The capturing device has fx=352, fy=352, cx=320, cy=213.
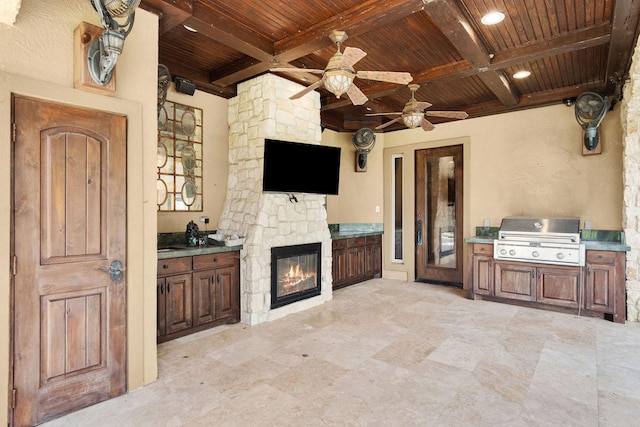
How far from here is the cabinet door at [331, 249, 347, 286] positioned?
5795 mm

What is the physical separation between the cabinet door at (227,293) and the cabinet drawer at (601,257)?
4380mm

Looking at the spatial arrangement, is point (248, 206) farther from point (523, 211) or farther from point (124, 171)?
point (523, 211)

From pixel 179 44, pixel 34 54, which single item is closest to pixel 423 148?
pixel 179 44

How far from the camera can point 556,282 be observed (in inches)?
182

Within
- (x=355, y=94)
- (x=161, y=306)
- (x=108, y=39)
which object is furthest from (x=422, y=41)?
(x=161, y=306)

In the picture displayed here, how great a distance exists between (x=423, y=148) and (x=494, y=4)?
3.55m

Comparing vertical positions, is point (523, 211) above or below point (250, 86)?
below

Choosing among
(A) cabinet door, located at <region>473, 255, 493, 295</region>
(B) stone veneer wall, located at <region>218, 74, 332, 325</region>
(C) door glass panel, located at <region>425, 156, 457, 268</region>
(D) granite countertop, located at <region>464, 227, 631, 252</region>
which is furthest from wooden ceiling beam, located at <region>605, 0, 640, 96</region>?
(B) stone veneer wall, located at <region>218, 74, 332, 325</region>

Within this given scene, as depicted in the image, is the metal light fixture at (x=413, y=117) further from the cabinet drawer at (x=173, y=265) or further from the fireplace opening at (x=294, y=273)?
the cabinet drawer at (x=173, y=265)

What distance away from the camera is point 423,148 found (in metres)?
6.54

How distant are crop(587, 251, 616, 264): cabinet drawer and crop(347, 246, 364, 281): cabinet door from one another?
329 cm

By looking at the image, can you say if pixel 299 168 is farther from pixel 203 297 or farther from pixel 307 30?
pixel 203 297

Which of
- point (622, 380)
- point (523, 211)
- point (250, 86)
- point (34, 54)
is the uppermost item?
point (250, 86)

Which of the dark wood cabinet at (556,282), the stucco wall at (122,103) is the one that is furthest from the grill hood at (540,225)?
the stucco wall at (122,103)
